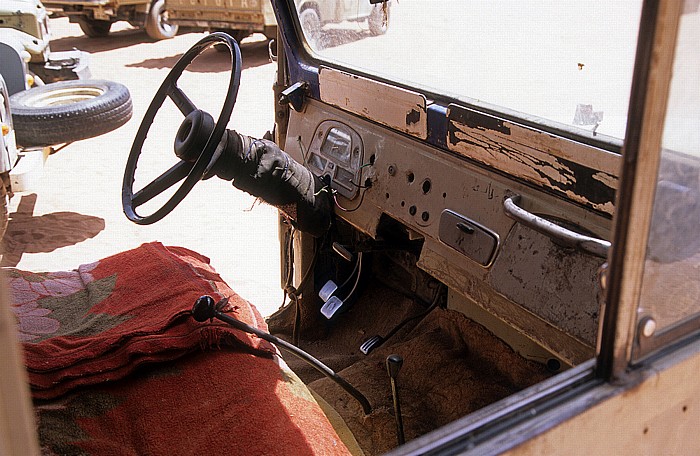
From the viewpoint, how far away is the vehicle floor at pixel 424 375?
2.39 metres

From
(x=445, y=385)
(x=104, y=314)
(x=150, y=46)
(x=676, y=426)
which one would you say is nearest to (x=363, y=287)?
(x=445, y=385)

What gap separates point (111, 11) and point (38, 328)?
41.9 ft

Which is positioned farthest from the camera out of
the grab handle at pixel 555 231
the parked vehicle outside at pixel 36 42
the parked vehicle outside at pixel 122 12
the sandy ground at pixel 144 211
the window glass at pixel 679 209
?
the parked vehicle outside at pixel 122 12

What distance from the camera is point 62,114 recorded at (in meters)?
5.53

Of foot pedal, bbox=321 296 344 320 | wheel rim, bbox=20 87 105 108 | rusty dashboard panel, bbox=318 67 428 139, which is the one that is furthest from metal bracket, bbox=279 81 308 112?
wheel rim, bbox=20 87 105 108

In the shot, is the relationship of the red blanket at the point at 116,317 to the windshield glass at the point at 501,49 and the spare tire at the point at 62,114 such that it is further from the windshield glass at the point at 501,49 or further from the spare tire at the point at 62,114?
the spare tire at the point at 62,114

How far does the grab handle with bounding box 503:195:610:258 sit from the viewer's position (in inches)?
66.3

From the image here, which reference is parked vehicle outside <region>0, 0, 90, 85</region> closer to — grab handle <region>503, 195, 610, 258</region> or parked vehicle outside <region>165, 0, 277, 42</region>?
parked vehicle outside <region>165, 0, 277, 42</region>

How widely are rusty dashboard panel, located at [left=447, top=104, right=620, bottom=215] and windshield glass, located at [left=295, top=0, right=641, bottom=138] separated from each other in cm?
7

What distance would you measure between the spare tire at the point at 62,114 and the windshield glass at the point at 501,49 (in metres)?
→ 3.20

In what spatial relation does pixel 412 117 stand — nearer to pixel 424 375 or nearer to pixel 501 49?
pixel 501 49

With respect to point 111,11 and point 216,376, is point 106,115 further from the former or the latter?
point 111,11

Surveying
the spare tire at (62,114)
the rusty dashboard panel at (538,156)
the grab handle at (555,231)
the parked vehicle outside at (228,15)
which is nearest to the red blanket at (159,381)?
the grab handle at (555,231)

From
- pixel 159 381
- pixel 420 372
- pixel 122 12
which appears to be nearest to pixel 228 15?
pixel 122 12
